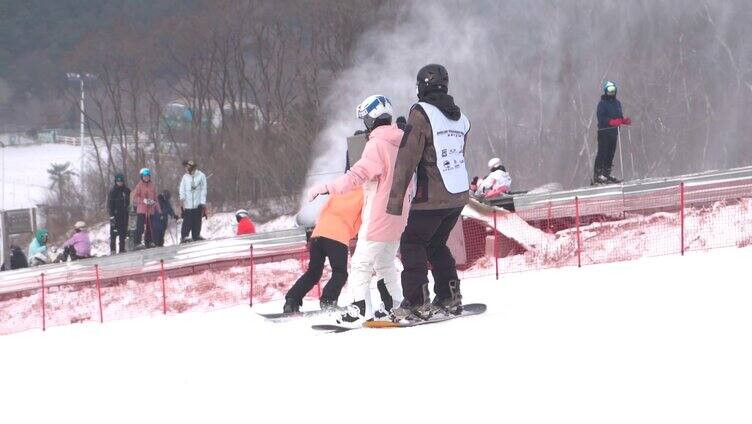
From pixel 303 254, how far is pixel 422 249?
641 centimetres

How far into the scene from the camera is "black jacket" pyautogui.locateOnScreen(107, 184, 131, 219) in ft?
60.7

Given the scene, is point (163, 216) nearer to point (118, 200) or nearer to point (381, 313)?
point (118, 200)

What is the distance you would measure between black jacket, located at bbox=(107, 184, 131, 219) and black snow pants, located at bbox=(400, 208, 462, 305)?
11.1 meters

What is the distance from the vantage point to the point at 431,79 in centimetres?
784

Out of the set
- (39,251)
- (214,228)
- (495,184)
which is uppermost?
(495,184)

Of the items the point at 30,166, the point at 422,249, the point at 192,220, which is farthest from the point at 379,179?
the point at 30,166

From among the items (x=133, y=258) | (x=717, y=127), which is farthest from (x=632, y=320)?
(x=717, y=127)

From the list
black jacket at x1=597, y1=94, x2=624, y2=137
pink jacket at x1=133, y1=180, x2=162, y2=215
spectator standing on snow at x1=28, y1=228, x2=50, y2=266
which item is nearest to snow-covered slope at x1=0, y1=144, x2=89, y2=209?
spectator standing on snow at x1=28, y1=228, x2=50, y2=266

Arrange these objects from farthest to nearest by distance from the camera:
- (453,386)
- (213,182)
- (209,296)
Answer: (213,182), (209,296), (453,386)

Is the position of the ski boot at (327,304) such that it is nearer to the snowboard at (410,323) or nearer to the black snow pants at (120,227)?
the snowboard at (410,323)

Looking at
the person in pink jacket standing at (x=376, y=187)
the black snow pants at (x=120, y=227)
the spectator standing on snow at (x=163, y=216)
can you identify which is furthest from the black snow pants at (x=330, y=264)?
the black snow pants at (x=120, y=227)

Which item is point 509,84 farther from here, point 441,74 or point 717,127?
point 441,74

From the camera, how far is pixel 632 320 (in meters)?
7.05

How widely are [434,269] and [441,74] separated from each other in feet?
4.43
